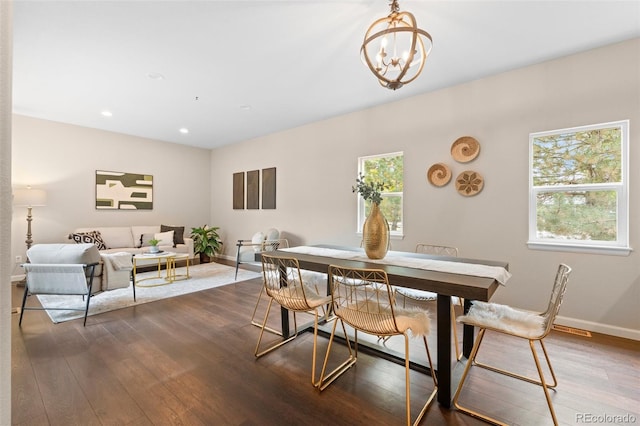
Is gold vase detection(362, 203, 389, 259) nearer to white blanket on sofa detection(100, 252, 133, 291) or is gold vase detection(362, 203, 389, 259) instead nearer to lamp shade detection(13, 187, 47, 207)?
white blanket on sofa detection(100, 252, 133, 291)

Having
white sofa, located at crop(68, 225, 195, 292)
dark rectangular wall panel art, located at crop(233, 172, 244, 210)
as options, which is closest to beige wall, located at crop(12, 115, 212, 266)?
white sofa, located at crop(68, 225, 195, 292)

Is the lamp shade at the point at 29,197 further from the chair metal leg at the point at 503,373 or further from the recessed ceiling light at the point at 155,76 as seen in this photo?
the chair metal leg at the point at 503,373

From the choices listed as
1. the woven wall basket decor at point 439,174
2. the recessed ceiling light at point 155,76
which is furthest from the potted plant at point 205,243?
the woven wall basket decor at point 439,174

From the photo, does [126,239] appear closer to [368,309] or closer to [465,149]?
[368,309]

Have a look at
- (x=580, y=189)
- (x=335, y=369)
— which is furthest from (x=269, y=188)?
(x=580, y=189)

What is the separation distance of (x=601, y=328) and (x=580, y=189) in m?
1.39

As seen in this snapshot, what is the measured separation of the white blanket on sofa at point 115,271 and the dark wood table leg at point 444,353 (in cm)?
345

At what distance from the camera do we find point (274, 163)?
18.9 feet

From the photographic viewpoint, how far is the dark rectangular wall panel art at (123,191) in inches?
220

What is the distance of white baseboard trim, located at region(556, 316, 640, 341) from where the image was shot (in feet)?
8.64

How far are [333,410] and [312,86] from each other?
342 centimetres

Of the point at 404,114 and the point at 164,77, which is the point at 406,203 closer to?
the point at 404,114

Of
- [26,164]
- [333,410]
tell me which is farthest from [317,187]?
[26,164]

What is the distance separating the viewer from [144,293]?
4.00 meters
